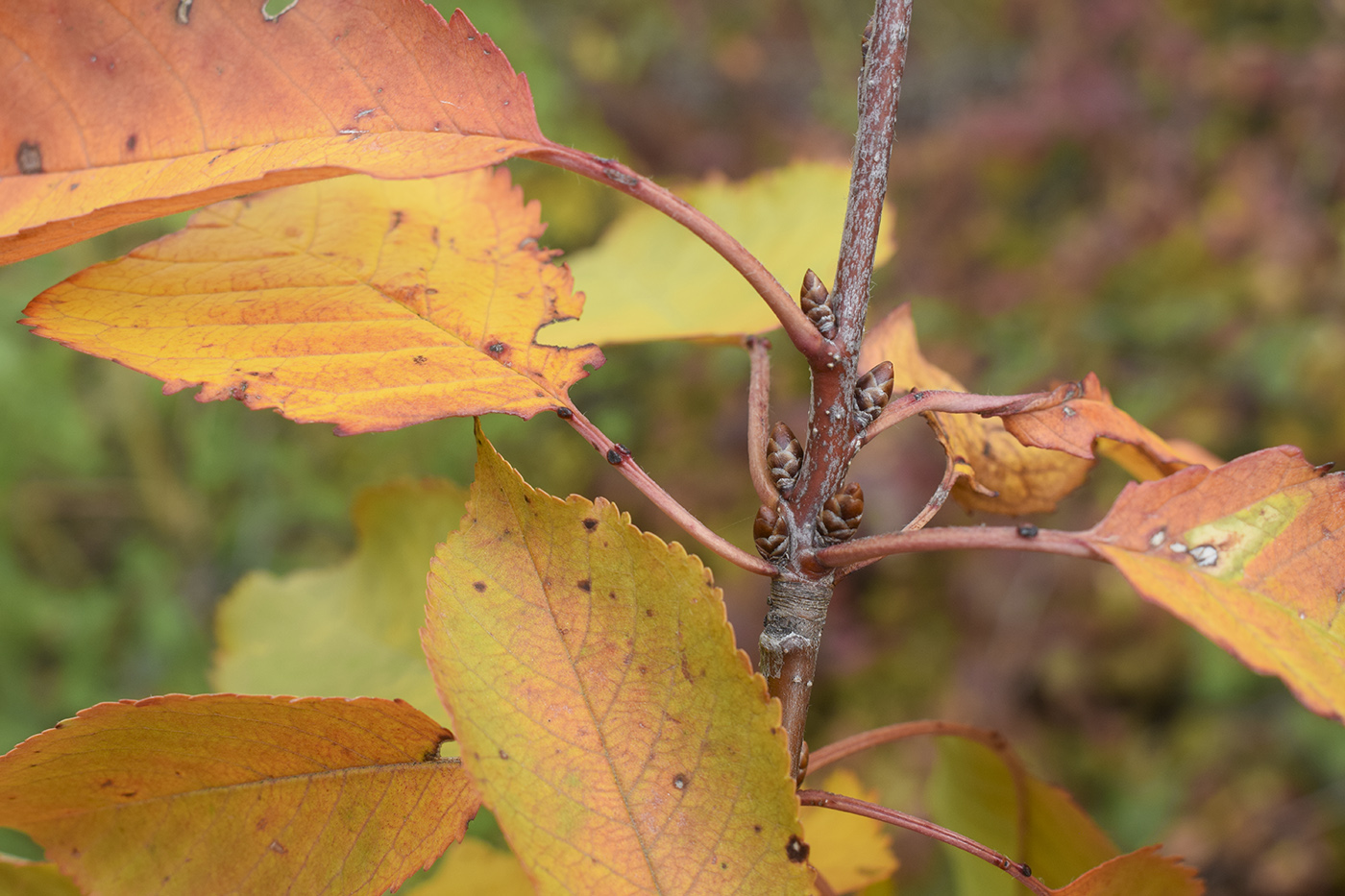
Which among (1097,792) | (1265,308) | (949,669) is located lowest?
(1097,792)

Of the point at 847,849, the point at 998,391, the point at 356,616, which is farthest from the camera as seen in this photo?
the point at 998,391

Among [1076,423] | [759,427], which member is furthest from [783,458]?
[1076,423]

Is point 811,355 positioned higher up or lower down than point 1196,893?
higher up

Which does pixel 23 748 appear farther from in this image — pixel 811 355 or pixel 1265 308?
pixel 1265 308

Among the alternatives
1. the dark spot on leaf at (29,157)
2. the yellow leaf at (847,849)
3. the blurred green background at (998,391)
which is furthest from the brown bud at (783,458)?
the blurred green background at (998,391)

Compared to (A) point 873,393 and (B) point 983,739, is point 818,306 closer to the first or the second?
(A) point 873,393

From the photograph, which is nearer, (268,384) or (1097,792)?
(268,384)

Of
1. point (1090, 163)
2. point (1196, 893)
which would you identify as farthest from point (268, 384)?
point (1090, 163)
